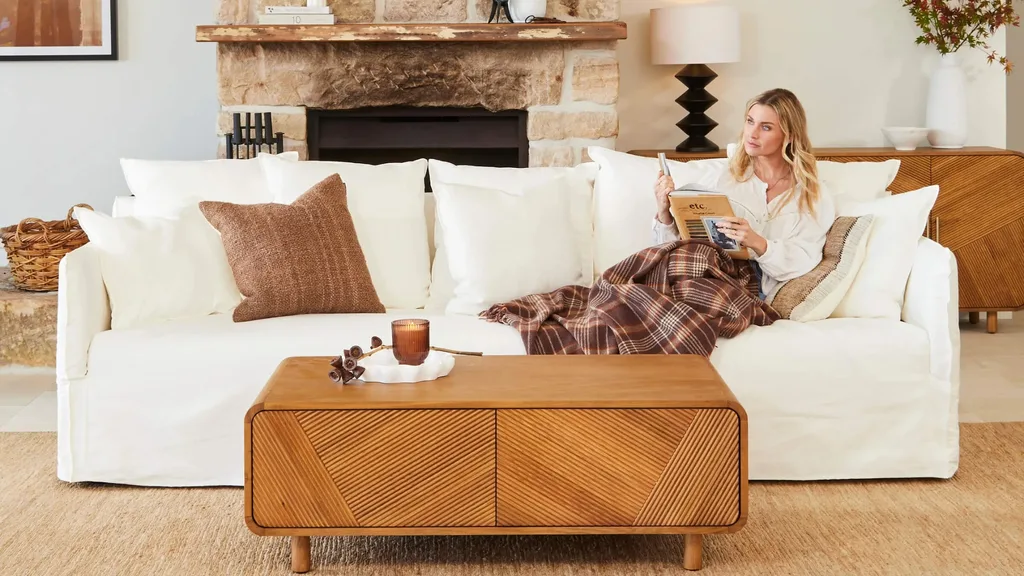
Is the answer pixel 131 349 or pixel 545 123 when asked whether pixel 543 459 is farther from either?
pixel 545 123

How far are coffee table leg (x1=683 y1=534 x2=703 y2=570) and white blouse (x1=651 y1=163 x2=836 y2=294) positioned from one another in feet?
3.40

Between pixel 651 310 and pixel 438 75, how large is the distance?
6.66ft

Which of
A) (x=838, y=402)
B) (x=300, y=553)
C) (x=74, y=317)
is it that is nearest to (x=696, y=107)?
(x=838, y=402)

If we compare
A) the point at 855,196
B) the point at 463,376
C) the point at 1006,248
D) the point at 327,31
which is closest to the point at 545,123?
the point at 327,31

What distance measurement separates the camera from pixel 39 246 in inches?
152

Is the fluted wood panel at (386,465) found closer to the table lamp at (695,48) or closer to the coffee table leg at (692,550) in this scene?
the coffee table leg at (692,550)

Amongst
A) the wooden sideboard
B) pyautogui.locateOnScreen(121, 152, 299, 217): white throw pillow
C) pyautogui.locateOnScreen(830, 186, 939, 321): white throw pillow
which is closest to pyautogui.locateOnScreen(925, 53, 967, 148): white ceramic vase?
the wooden sideboard

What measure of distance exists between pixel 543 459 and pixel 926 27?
3468 mm

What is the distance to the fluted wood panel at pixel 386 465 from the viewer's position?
7.20 feet

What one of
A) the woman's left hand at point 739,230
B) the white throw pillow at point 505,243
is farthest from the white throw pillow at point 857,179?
the white throw pillow at point 505,243

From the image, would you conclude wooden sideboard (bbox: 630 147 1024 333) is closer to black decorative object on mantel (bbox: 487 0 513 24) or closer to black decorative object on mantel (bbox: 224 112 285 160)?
black decorative object on mantel (bbox: 487 0 513 24)

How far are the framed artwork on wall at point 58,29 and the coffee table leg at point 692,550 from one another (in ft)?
12.4

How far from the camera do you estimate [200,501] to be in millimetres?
2715

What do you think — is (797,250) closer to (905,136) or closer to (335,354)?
→ (335,354)
